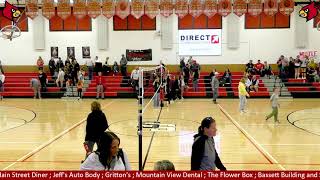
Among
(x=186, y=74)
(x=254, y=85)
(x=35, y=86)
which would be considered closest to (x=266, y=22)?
(x=254, y=85)

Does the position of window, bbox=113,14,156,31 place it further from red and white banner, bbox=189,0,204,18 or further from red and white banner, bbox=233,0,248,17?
red and white banner, bbox=233,0,248,17

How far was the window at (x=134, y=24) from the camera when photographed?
33406mm

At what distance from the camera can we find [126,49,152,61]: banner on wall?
3347 centimetres

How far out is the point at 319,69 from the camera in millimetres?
31141

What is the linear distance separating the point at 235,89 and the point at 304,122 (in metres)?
12.0

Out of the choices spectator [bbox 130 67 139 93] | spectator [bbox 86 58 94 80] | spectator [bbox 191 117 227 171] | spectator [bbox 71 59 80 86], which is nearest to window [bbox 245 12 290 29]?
spectator [bbox 130 67 139 93]

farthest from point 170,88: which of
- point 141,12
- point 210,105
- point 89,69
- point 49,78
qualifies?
point 49,78

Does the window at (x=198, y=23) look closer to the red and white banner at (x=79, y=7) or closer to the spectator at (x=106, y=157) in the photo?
the red and white banner at (x=79, y=7)

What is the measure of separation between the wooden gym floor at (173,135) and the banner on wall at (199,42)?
28.3 ft

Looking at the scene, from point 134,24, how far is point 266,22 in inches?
420

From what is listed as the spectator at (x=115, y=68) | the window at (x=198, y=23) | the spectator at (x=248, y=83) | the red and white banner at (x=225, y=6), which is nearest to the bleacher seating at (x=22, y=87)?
the spectator at (x=115, y=68)

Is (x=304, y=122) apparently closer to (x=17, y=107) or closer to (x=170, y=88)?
(x=170, y=88)

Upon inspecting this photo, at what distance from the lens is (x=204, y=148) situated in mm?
5645

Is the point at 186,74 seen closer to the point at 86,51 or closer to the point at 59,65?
the point at 86,51
